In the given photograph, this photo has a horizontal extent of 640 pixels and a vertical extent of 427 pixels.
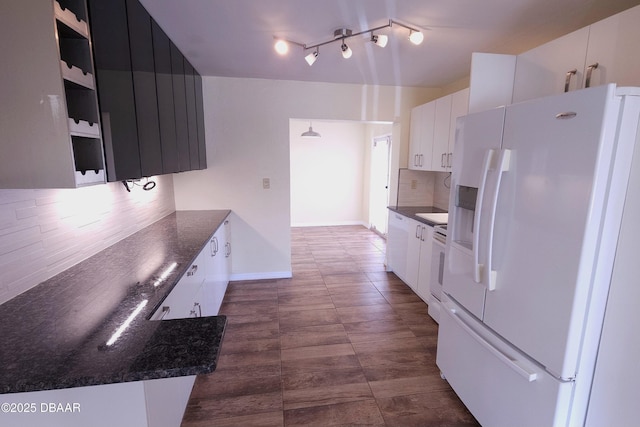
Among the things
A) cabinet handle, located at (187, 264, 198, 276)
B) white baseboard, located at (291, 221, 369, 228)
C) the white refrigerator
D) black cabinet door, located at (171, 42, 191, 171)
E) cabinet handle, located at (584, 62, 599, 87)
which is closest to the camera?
the white refrigerator

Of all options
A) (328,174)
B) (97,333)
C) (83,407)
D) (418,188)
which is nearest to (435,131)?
(418,188)

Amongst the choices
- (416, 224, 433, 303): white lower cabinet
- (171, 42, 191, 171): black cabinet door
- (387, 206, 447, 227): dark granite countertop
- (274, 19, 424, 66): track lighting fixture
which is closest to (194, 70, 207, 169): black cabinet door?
(171, 42, 191, 171): black cabinet door

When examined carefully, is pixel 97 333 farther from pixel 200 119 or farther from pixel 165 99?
pixel 200 119

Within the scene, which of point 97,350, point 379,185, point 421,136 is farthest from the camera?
point 379,185

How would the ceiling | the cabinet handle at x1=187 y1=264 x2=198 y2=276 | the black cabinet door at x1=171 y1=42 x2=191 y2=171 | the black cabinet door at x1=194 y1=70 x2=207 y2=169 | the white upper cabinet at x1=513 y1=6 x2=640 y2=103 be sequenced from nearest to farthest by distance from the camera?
the white upper cabinet at x1=513 y1=6 x2=640 y2=103
the ceiling
the cabinet handle at x1=187 y1=264 x2=198 y2=276
the black cabinet door at x1=171 y1=42 x2=191 y2=171
the black cabinet door at x1=194 y1=70 x2=207 y2=169

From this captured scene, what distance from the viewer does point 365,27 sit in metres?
2.02

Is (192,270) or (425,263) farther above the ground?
(192,270)

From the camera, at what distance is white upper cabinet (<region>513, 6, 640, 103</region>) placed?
4.59 ft

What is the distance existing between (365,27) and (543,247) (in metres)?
1.74

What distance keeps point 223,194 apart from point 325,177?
3.38 metres

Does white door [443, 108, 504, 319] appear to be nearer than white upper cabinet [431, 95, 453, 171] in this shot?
Yes

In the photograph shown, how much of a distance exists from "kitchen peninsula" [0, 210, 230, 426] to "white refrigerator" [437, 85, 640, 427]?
4.29ft

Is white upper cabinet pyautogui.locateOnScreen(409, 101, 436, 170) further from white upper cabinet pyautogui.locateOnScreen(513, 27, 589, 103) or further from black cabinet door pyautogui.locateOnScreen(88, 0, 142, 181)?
black cabinet door pyautogui.locateOnScreen(88, 0, 142, 181)

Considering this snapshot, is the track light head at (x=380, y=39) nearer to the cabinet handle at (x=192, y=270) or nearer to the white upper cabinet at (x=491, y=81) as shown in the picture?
the white upper cabinet at (x=491, y=81)
